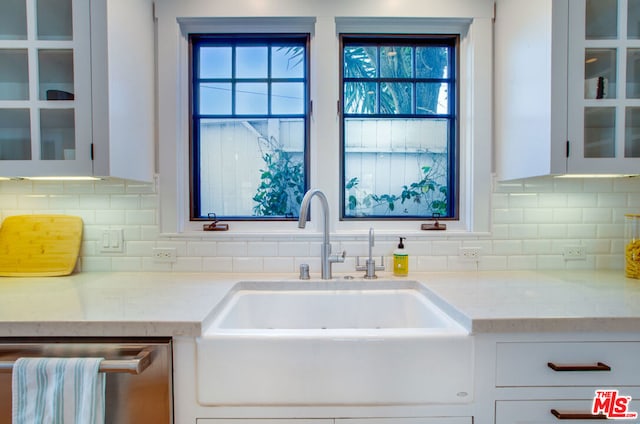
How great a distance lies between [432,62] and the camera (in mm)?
1786

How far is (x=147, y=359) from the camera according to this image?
0.96 metres

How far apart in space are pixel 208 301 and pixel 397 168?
114 centimetres

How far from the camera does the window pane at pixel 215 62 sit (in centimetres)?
177

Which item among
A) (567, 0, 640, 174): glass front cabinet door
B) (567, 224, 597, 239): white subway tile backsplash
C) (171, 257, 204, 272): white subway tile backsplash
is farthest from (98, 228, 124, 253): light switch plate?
(567, 224, 597, 239): white subway tile backsplash

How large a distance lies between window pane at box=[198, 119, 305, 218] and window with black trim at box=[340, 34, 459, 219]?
0.27 m

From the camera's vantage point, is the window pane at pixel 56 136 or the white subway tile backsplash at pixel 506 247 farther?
the white subway tile backsplash at pixel 506 247

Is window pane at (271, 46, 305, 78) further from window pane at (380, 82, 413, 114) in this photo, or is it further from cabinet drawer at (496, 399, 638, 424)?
cabinet drawer at (496, 399, 638, 424)

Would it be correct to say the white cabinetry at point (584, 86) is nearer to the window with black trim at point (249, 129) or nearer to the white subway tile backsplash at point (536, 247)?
the white subway tile backsplash at point (536, 247)

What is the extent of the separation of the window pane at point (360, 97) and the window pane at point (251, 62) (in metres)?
0.45

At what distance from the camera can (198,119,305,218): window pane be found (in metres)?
1.78

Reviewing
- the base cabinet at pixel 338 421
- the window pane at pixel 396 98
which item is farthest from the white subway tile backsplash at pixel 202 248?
the window pane at pixel 396 98

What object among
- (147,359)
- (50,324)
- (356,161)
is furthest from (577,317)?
(50,324)

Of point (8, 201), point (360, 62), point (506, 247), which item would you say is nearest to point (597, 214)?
point (506, 247)

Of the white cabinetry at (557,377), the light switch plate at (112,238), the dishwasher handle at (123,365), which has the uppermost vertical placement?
the light switch plate at (112,238)
